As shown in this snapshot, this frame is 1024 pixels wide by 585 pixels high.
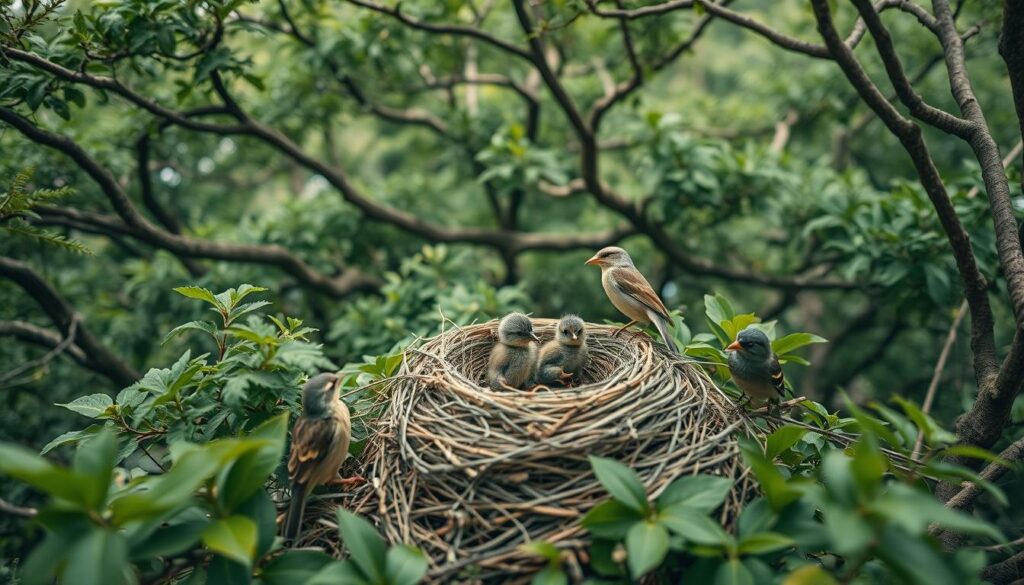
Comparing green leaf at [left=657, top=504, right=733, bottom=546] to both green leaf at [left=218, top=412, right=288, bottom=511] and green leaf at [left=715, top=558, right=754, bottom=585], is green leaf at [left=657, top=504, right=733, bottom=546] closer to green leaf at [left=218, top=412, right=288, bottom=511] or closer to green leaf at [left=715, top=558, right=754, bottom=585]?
green leaf at [left=715, top=558, right=754, bottom=585]

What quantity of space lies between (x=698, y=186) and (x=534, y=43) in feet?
6.48

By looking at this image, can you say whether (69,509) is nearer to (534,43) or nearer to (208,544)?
(208,544)

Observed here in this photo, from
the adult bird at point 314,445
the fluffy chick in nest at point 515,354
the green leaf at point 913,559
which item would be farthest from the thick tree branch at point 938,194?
the adult bird at point 314,445

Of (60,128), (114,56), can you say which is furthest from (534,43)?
(60,128)

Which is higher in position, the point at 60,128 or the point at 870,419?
the point at 60,128

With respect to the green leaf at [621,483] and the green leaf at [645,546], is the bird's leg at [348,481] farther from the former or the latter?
the green leaf at [645,546]

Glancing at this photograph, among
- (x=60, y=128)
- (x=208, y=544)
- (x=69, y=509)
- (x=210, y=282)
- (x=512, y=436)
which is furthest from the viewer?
(x=210, y=282)

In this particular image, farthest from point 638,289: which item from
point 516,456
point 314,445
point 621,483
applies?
point 314,445

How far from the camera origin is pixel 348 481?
265 centimetres

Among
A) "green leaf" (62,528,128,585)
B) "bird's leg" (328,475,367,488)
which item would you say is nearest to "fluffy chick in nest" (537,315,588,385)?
"bird's leg" (328,475,367,488)

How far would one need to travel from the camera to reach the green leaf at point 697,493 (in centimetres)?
209

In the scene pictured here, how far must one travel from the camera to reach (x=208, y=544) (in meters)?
1.84

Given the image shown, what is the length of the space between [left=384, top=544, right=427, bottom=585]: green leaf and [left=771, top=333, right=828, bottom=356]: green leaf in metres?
1.97

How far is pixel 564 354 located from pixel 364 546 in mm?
1878
